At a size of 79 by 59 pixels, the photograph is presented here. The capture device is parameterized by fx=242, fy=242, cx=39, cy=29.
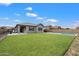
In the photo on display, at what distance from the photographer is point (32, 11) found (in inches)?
112

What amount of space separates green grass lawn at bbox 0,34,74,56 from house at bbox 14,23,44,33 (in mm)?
61

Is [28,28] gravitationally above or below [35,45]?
above

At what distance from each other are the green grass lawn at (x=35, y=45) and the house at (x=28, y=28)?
0.06 m

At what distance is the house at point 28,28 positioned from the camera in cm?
286

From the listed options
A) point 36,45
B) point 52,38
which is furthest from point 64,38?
point 36,45

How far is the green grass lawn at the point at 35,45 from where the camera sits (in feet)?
9.27

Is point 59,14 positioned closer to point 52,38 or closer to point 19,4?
point 52,38

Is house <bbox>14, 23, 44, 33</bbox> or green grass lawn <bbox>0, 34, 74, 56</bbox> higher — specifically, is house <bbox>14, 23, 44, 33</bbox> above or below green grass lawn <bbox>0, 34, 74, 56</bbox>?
above

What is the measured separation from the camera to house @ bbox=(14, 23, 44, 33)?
2.86 meters

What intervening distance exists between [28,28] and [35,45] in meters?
0.22

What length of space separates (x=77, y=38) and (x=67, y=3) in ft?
1.44

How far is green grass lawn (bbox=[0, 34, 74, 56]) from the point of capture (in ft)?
9.27

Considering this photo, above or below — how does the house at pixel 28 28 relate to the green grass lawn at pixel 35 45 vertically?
above

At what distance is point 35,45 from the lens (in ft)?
9.41
